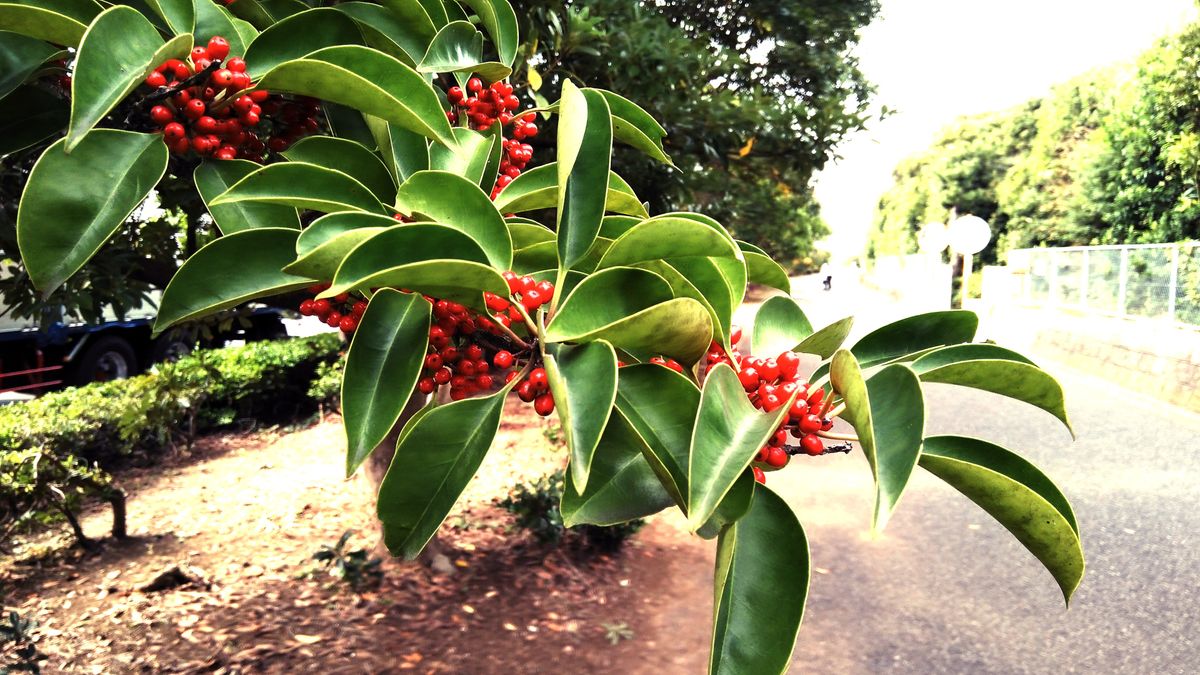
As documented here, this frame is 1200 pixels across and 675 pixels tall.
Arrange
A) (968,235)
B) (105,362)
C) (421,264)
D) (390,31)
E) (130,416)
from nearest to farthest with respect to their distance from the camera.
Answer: (421,264), (390,31), (130,416), (105,362), (968,235)

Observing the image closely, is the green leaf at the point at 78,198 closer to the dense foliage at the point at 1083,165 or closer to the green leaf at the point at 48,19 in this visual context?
the green leaf at the point at 48,19

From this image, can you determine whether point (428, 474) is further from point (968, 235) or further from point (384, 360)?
point (968, 235)

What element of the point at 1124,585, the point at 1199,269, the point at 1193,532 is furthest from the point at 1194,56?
the point at 1124,585

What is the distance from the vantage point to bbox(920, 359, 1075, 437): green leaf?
0.81 metres

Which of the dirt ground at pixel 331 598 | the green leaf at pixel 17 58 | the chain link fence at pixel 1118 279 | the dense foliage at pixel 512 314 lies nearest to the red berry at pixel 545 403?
the dense foliage at pixel 512 314

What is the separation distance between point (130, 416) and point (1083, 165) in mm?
18532

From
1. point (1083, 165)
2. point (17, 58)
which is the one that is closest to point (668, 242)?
point (17, 58)

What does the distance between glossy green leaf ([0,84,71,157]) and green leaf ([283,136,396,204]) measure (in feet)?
0.95

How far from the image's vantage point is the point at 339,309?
98 centimetres

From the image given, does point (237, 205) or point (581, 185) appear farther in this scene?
point (237, 205)

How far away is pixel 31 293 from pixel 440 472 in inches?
133

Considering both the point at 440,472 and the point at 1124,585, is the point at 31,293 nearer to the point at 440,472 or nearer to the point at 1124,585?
the point at 440,472

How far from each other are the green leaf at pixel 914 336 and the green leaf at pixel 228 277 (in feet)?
2.18

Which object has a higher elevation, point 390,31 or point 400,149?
point 390,31
